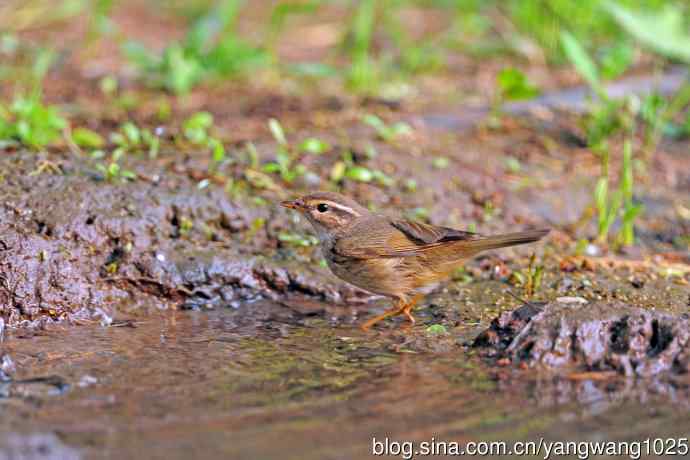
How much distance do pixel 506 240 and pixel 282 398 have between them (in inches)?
71.1

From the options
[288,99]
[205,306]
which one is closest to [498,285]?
[205,306]

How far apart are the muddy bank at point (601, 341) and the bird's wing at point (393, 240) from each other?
42.1 inches

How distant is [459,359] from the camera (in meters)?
5.13

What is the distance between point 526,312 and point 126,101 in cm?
515

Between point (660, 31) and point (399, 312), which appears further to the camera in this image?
point (660, 31)

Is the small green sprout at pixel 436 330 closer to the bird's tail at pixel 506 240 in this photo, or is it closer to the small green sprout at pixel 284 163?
the bird's tail at pixel 506 240

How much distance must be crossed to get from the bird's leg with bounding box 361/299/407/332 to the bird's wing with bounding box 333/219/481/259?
319mm

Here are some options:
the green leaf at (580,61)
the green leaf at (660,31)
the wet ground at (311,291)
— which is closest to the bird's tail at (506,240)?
the wet ground at (311,291)

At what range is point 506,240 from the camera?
559 cm

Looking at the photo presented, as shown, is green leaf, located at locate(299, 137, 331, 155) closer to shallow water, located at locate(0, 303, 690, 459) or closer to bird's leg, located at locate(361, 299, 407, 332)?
bird's leg, located at locate(361, 299, 407, 332)

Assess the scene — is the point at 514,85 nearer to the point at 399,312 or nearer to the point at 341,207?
the point at 341,207

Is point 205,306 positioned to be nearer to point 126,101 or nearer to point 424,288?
point 424,288

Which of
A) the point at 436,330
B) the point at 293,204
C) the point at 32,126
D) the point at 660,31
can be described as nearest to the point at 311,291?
the point at 293,204

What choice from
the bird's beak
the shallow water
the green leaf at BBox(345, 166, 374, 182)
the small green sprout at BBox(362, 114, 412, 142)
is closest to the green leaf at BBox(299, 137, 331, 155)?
the green leaf at BBox(345, 166, 374, 182)
